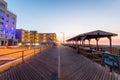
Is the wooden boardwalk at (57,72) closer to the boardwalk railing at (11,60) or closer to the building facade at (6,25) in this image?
the boardwalk railing at (11,60)

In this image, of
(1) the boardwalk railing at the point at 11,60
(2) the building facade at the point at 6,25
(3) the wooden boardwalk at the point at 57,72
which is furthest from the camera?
(2) the building facade at the point at 6,25

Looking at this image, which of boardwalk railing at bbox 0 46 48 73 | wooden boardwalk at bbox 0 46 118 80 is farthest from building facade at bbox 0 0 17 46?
wooden boardwalk at bbox 0 46 118 80

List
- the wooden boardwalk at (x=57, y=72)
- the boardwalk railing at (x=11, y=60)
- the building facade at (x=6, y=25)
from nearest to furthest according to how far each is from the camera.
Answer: the wooden boardwalk at (x=57, y=72) < the boardwalk railing at (x=11, y=60) < the building facade at (x=6, y=25)

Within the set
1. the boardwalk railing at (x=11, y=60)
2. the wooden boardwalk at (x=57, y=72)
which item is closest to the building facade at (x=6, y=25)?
the boardwalk railing at (x=11, y=60)

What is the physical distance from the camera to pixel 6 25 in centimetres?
5500

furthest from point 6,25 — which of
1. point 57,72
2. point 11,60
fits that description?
point 57,72

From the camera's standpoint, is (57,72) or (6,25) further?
(6,25)

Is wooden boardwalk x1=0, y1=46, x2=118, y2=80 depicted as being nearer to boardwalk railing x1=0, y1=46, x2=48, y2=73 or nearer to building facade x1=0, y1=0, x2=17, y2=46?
boardwalk railing x1=0, y1=46, x2=48, y2=73

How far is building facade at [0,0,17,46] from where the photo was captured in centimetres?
5044

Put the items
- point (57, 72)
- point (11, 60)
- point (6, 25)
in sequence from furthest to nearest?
point (6, 25) < point (11, 60) < point (57, 72)

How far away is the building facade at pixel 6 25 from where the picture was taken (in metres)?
50.4

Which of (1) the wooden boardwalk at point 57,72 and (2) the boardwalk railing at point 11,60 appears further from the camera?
(2) the boardwalk railing at point 11,60

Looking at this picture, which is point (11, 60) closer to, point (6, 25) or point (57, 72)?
point (57, 72)

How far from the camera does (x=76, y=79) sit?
4.82 m
